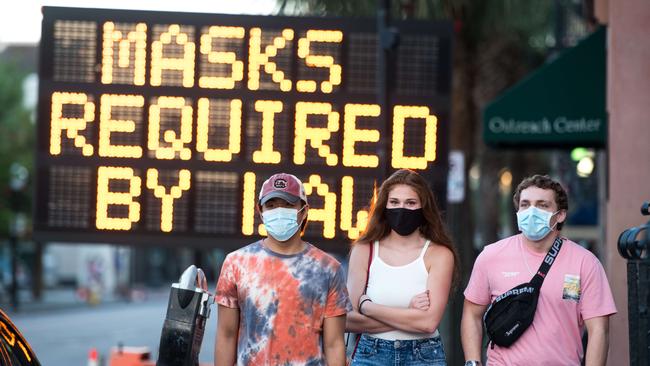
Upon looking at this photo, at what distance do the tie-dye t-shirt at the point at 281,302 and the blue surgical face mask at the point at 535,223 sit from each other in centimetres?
95

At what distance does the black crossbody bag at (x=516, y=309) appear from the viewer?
20.2ft

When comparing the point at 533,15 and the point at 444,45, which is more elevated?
the point at 533,15

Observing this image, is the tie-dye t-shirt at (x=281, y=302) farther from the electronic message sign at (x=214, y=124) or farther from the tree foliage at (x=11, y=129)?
the tree foliage at (x=11, y=129)

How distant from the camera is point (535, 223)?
628 centimetres

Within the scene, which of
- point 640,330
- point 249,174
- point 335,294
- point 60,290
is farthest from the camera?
point 60,290

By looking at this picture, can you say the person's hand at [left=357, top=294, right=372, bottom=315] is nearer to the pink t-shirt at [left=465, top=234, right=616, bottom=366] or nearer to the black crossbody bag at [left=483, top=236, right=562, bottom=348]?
the black crossbody bag at [left=483, top=236, right=562, bottom=348]

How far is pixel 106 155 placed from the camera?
35.7 ft

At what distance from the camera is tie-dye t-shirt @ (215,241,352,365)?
19.6ft

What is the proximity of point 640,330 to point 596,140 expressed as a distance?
29.1 ft

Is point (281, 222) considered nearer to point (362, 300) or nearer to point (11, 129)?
point (362, 300)

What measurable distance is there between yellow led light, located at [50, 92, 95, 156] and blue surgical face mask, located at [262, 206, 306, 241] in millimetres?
5031

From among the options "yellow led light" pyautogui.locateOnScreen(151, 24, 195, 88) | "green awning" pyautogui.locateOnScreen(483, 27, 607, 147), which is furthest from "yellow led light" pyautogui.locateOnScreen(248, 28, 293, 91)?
"green awning" pyautogui.locateOnScreen(483, 27, 607, 147)

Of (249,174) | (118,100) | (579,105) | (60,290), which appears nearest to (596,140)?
(579,105)

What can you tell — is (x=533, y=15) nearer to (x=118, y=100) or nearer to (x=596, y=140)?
(x=596, y=140)
